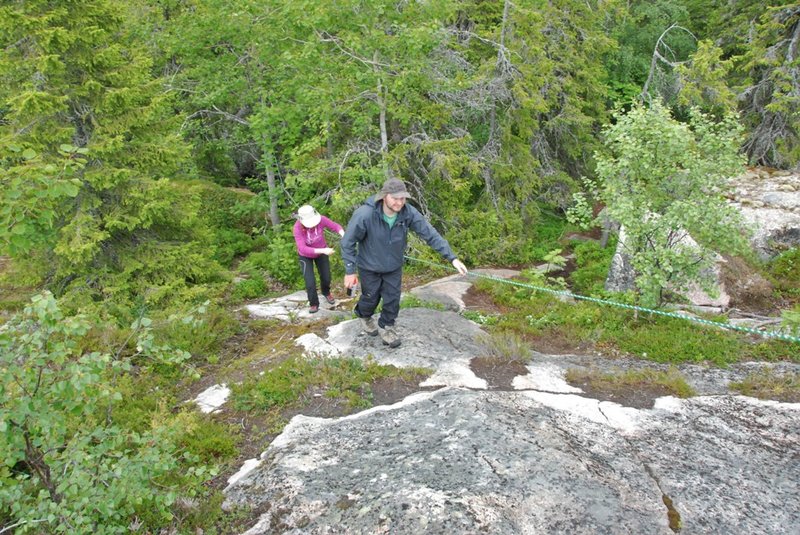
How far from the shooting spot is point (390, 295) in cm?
702

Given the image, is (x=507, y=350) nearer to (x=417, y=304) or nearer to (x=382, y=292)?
(x=382, y=292)

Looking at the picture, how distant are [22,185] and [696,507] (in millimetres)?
5268

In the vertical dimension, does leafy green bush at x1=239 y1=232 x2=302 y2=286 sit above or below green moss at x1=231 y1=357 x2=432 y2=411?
below

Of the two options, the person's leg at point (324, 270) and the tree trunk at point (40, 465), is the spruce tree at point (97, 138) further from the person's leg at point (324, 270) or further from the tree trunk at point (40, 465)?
the tree trunk at point (40, 465)

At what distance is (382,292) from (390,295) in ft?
0.48

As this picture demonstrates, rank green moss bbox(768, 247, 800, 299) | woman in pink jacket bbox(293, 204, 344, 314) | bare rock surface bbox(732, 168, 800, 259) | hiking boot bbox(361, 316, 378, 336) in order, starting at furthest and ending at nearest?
bare rock surface bbox(732, 168, 800, 259), green moss bbox(768, 247, 800, 299), woman in pink jacket bbox(293, 204, 344, 314), hiking boot bbox(361, 316, 378, 336)

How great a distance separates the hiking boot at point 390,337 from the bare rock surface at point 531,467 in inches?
43.6

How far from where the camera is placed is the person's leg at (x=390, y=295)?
692 centimetres

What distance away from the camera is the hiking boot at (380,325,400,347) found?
7125 millimetres

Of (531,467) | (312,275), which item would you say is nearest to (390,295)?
(312,275)

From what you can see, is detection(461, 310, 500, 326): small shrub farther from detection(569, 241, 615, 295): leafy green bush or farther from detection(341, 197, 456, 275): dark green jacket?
detection(569, 241, 615, 295): leafy green bush

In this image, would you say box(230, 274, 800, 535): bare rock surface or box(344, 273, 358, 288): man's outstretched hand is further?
box(344, 273, 358, 288): man's outstretched hand

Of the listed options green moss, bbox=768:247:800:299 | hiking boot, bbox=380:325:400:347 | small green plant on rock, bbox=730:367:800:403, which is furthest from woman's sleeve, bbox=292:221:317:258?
green moss, bbox=768:247:800:299

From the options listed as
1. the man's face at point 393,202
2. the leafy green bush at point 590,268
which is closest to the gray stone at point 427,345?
the man's face at point 393,202
